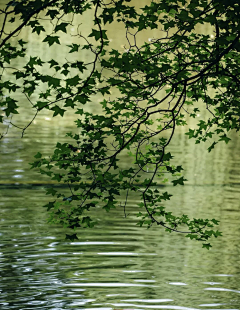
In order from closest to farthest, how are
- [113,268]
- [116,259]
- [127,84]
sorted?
[127,84] → [113,268] → [116,259]

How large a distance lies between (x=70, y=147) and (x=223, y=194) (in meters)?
4.69

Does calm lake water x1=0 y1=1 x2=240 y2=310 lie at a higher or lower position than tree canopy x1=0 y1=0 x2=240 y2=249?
lower

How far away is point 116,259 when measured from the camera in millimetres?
5148

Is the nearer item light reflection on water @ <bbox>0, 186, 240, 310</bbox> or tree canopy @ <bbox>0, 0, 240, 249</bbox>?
tree canopy @ <bbox>0, 0, 240, 249</bbox>

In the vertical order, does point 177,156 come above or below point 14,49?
below

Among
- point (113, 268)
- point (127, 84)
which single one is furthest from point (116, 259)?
point (127, 84)

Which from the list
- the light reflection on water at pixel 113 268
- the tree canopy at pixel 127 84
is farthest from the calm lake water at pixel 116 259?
the tree canopy at pixel 127 84

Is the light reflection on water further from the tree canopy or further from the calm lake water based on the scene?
the tree canopy

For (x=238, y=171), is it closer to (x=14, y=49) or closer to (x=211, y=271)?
(x=211, y=271)

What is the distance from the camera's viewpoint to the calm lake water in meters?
4.21

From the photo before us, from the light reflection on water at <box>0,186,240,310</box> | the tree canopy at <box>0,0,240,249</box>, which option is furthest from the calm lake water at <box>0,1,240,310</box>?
the tree canopy at <box>0,0,240,249</box>

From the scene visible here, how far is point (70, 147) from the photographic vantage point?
3.55m

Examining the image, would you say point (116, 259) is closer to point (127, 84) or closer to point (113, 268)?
point (113, 268)

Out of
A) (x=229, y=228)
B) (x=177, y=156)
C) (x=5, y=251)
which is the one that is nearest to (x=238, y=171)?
(x=177, y=156)
